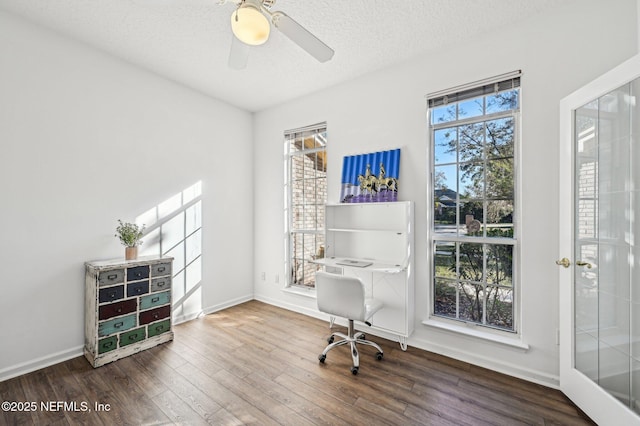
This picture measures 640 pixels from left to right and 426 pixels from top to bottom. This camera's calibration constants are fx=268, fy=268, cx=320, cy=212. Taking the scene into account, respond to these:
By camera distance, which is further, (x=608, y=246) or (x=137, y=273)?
(x=137, y=273)

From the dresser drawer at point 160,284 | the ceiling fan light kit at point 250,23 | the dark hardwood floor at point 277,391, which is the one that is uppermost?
the ceiling fan light kit at point 250,23

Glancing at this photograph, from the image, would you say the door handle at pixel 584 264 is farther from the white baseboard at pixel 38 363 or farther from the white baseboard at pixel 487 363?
the white baseboard at pixel 38 363

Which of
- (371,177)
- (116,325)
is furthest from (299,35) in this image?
(116,325)

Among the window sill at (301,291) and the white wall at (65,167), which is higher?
the white wall at (65,167)

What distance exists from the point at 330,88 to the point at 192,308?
3358 mm

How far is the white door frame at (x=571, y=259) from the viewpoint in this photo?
1.71 metres

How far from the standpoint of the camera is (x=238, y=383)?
214 centimetres

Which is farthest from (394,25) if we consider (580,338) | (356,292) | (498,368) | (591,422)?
(591,422)

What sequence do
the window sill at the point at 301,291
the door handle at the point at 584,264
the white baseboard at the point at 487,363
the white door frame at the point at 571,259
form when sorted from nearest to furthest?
the white door frame at the point at 571,259, the door handle at the point at 584,264, the white baseboard at the point at 487,363, the window sill at the point at 301,291

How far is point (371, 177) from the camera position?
299 centimetres

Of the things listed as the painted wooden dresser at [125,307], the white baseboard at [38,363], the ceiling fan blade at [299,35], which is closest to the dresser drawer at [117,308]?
the painted wooden dresser at [125,307]

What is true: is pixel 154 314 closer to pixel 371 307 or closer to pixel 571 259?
pixel 371 307

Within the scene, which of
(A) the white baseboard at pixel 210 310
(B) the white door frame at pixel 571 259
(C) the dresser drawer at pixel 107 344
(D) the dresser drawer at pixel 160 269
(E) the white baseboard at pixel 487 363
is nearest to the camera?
(B) the white door frame at pixel 571 259

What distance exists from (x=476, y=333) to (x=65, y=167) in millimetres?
4070
